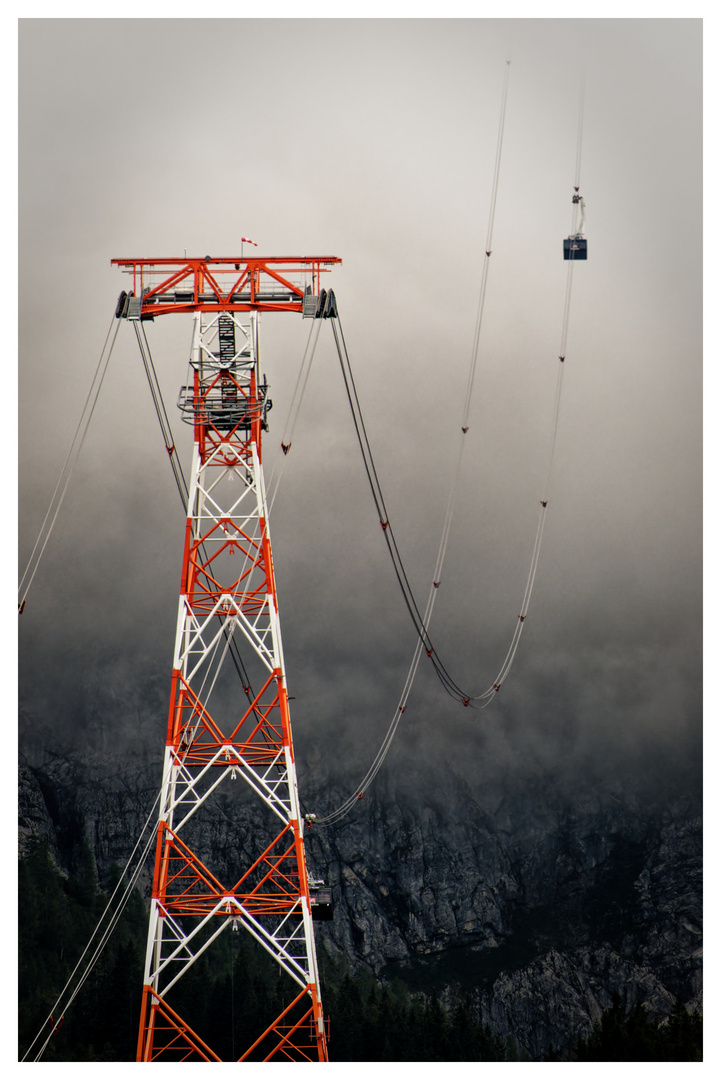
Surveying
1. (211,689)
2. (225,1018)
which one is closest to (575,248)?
(211,689)

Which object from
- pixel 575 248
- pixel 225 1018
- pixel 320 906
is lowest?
pixel 225 1018

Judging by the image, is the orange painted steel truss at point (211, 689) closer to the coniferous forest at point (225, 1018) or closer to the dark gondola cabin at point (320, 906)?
the dark gondola cabin at point (320, 906)

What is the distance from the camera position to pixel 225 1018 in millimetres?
78000

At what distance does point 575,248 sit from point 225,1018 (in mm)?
58288

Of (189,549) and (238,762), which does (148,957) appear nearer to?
(238,762)

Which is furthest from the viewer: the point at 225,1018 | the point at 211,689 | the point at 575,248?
the point at 225,1018

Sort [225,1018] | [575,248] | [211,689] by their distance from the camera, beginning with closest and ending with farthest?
1. [211,689]
2. [575,248]
3. [225,1018]

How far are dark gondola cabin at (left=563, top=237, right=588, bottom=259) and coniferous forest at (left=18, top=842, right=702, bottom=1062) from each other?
4045cm

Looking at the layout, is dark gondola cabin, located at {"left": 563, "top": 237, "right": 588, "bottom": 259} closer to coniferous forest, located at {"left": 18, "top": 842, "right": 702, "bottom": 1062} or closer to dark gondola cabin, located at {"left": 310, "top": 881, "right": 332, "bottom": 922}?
dark gondola cabin, located at {"left": 310, "top": 881, "right": 332, "bottom": 922}

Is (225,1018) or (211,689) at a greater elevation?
(211,689)

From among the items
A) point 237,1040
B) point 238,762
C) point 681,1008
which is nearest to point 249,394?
point 238,762

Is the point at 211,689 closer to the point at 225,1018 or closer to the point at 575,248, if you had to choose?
the point at 575,248

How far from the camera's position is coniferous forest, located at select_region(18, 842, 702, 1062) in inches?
2518
